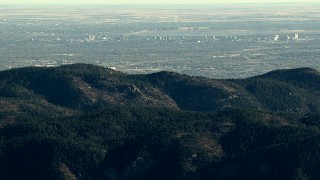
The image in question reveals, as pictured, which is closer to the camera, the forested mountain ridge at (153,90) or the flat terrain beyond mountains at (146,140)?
the flat terrain beyond mountains at (146,140)

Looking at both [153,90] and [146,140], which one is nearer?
[146,140]

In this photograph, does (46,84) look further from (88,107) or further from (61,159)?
(61,159)

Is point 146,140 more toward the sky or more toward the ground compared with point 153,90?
more toward the sky

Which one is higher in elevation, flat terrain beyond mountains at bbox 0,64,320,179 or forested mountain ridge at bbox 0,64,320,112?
flat terrain beyond mountains at bbox 0,64,320,179

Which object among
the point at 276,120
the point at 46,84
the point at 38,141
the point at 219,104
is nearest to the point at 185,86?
A: the point at 219,104

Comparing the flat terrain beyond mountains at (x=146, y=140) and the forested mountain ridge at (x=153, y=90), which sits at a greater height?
the flat terrain beyond mountains at (x=146, y=140)

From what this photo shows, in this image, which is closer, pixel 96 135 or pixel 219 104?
pixel 96 135

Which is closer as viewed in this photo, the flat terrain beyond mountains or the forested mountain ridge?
the flat terrain beyond mountains

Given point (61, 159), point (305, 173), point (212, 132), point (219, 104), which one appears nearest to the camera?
point (305, 173)
